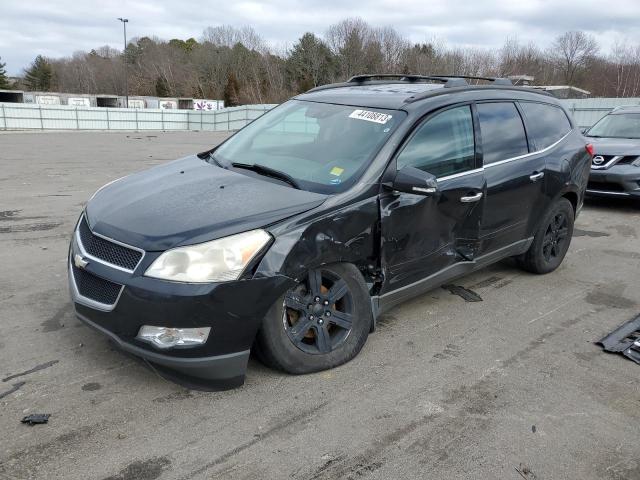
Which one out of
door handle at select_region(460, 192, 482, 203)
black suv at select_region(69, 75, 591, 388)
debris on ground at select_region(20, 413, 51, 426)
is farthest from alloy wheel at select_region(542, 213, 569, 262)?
debris on ground at select_region(20, 413, 51, 426)

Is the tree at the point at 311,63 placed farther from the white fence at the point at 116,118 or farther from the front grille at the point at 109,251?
the front grille at the point at 109,251

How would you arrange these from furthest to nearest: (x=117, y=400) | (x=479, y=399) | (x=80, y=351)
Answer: (x=80, y=351) < (x=479, y=399) < (x=117, y=400)

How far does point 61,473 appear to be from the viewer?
248cm

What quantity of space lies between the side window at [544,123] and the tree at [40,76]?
10576cm

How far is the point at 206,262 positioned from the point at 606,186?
8.15 metres

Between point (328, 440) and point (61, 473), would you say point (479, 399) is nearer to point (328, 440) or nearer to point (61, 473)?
point (328, 440)

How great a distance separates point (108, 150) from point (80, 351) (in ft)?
54.8

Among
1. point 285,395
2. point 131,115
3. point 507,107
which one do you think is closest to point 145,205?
point 285,395

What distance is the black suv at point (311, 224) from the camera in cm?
292

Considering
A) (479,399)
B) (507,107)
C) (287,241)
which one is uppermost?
(507,107)

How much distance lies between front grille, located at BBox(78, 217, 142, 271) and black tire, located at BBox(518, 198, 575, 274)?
3.77 meters

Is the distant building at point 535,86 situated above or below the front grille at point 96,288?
above

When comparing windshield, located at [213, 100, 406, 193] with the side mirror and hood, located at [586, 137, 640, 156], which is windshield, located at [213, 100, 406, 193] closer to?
the side mirror

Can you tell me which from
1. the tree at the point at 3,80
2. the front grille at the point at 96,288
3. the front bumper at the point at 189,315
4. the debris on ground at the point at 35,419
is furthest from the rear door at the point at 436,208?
the tree at the point at 3,80
